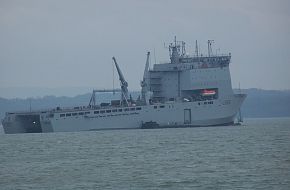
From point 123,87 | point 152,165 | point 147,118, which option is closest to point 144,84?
point 123,87

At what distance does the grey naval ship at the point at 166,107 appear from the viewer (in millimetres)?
112562

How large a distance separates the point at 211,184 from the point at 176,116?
2710 inches

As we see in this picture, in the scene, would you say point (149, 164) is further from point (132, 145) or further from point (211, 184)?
point (132, 145)

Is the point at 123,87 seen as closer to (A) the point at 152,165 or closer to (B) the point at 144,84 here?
(B) the point at 144,84

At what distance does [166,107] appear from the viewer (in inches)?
4444

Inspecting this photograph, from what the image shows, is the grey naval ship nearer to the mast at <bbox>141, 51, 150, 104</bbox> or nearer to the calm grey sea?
the mast at <bbox>141, 51, 150, 104</bbox>

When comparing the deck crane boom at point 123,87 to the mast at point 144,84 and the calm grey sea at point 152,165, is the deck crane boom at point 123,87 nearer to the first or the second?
the mast at point 144,84

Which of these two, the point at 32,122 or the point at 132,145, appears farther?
the point at 32,122

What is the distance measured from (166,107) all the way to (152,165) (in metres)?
57.9

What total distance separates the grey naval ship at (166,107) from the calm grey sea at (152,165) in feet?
102

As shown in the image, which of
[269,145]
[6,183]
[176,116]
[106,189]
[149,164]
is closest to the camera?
[106,189]

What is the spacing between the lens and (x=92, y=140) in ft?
291

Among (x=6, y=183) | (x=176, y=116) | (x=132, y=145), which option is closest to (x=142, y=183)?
(x=6, y=183)

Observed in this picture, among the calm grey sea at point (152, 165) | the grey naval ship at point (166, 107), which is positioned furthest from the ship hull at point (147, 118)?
the calm grey sea at point (152, 165)
